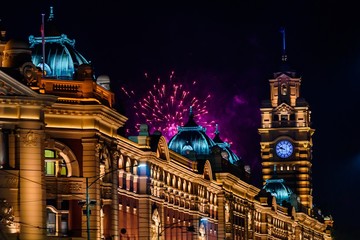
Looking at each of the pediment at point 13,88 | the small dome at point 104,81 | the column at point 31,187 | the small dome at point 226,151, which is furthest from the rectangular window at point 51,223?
the small dome at point 226,151

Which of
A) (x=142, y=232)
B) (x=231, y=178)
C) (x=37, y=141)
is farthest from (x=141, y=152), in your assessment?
(x=231, y=178)

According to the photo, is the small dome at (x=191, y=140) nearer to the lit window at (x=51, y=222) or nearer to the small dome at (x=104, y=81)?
the small dome at (x=104, y=81)

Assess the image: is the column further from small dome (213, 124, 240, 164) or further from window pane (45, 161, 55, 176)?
small dome (213, 124, 240, 164)

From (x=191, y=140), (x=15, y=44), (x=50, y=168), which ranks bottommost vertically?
(x=50, y=168)

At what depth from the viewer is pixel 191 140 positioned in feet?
512

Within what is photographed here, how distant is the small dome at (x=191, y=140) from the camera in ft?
504

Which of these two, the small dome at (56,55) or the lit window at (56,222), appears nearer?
the lit window at (56,222)

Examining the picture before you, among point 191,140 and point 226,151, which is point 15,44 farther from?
point 226,151

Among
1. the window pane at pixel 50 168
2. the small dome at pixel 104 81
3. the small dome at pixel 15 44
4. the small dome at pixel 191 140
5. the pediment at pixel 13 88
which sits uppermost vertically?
the small dome at pixel 191 140

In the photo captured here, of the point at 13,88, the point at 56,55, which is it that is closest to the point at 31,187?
the point at 13,88

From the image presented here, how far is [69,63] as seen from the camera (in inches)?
3974

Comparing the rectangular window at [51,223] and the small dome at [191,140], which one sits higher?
the small dome at [191,140]

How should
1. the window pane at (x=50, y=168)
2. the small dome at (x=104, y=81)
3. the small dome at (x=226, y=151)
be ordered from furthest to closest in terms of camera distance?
the small dome at (x=226, y=151) < the small dome at (x=104, y=81) < the window pane at (x=50, y=168)

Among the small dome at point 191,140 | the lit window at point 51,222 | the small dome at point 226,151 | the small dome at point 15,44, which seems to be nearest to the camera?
the small dome at point 15,44
